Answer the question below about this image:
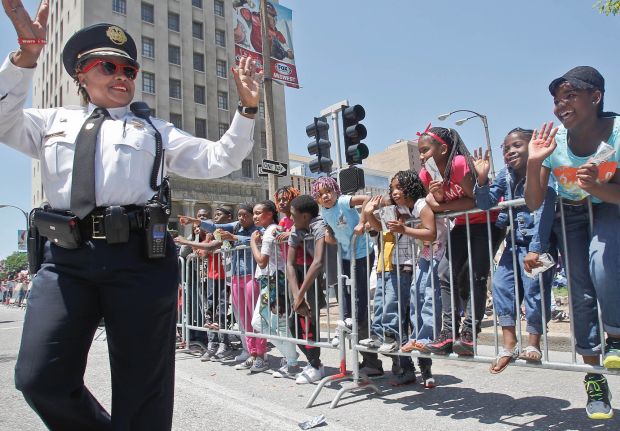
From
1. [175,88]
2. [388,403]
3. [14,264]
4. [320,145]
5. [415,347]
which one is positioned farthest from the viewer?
[14,264]

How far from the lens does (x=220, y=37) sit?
145ft

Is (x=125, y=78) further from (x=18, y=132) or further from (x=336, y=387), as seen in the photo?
(x=336, y=387)

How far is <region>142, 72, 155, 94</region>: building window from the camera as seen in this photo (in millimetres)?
37969

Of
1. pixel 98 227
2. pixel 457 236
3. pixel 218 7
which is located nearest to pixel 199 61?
pixel 218 7

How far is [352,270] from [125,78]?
2631 mm

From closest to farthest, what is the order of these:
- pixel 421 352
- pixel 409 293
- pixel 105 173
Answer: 1. pixel 105 173
2. pixel 421 352
3. pixel 409 293

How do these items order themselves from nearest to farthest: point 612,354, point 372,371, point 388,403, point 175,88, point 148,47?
point 612,354 < point 388,403 < point 372,371 < point 148,47 < point 175,88

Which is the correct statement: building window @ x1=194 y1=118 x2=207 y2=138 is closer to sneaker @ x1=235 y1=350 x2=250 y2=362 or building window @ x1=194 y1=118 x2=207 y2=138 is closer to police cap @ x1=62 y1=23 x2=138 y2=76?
sneaker @ x1=235 y1=350 x2=250 y2=362

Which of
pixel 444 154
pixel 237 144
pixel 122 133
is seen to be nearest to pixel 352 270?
pixel 444 154

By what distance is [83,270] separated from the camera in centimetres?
194

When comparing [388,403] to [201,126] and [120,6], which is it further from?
[120,6]

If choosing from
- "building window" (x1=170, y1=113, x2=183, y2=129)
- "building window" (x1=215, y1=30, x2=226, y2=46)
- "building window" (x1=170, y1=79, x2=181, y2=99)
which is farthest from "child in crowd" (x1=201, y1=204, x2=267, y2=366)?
"building window" (x1=215, y1=30, x2=226, y2=46)

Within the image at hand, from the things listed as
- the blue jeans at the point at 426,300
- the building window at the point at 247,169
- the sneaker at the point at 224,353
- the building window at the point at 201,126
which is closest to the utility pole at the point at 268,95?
the sneaker at the point at 224,353

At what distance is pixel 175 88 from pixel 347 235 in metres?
39.0
